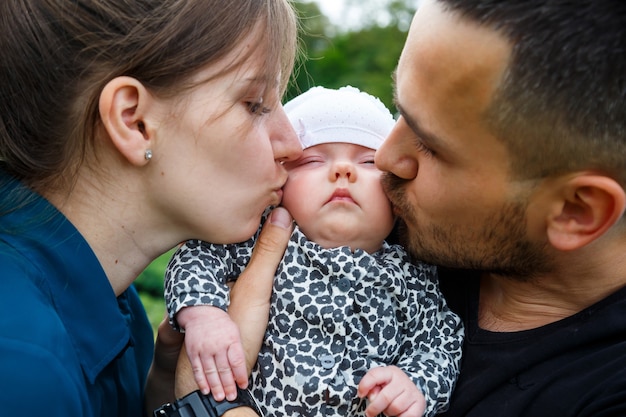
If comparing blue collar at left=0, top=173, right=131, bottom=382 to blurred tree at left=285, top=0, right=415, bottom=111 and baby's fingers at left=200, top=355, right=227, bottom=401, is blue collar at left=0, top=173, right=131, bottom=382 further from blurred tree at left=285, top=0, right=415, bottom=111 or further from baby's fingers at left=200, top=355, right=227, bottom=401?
blurred tree at left=285, top=0, right=415, bottom=111

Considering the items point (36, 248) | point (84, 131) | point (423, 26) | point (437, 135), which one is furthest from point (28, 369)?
point (423, 26)

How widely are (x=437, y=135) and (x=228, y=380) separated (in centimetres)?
86

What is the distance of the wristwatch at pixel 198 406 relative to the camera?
2031mm

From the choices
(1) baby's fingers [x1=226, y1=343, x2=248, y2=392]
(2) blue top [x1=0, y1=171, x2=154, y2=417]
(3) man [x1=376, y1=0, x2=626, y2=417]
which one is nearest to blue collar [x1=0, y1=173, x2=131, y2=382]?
(2) blue top [x1=0, y1=171, x2=154, y2=417]

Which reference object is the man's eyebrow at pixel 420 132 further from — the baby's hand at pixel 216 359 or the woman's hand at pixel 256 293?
the baby's hand at pixel 216 359

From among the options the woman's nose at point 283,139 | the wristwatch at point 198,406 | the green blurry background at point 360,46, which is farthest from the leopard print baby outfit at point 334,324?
the green blurry background at point 360,46

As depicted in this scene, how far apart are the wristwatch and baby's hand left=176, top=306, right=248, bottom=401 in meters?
0.02

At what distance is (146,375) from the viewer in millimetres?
2645

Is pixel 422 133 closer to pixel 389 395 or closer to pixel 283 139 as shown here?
pixel 283 139

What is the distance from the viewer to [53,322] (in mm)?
1863

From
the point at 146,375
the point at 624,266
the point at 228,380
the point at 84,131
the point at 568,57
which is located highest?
the point at 568,57

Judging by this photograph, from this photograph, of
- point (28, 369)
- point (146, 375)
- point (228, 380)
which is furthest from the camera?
point (146, 375)

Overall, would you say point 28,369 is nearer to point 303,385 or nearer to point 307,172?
point 303,385

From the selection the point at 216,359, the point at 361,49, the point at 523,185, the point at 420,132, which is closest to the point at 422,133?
the point at 420,132
